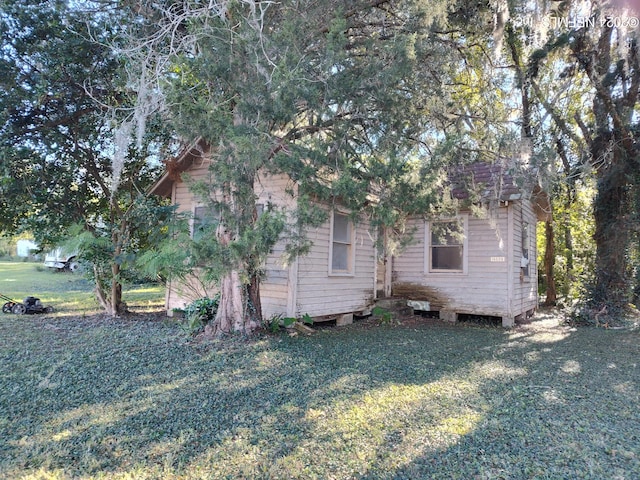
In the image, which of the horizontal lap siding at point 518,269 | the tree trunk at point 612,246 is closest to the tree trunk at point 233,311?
the horizontal lap siding at point 518,269

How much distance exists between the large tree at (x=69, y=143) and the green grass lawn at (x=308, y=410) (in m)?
2.40

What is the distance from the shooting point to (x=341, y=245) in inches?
335

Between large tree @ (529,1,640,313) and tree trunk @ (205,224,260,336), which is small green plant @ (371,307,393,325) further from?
large tree @ (529,1,640,313)

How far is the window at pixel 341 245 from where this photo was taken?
8.24 m

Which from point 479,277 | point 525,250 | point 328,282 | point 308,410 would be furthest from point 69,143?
point 525,250

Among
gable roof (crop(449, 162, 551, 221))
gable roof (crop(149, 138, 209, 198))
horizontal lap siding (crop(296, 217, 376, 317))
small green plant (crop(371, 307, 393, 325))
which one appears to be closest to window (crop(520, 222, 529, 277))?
gable roof (crop(449, 162, 551, 221))

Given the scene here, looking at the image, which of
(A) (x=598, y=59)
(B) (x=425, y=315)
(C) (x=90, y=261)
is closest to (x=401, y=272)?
(B) (x=425, y=315)

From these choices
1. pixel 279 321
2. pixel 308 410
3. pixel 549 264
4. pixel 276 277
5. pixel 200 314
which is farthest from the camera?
pixel 549 264

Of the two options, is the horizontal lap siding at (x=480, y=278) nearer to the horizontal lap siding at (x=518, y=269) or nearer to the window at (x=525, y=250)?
the horizontal lap siding at (x=518, y=269)

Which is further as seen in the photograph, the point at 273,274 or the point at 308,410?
the point at 273,274

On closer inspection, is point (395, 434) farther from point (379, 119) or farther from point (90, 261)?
point (90, 261)

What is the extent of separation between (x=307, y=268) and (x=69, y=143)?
5.34 m

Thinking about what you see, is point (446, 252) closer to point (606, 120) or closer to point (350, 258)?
point (350, 258)

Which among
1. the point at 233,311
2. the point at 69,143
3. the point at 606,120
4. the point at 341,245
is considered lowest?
the point at 233,311
